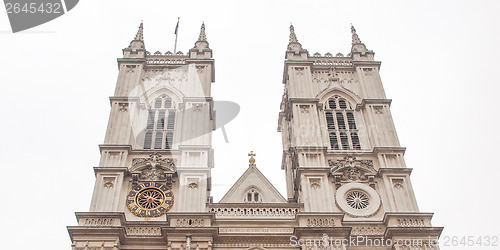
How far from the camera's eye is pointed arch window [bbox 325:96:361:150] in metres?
Result: 32.9

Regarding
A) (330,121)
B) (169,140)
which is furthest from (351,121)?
(169,140)

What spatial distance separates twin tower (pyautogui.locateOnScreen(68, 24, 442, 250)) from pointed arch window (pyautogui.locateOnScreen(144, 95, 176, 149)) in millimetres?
64

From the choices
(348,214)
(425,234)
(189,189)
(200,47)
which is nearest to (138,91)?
(200,47)

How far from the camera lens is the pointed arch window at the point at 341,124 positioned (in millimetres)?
32938

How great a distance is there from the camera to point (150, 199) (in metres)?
29.6

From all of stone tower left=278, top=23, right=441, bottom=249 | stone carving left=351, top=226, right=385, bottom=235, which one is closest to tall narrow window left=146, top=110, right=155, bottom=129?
stone tower left=278, top=23, right=441, bottom=249

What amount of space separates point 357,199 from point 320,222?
2943 mm

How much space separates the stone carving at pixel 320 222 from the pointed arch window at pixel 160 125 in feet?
29.2

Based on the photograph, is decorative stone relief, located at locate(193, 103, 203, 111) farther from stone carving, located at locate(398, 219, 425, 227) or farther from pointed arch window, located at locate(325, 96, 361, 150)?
stone carving, located at locate(398, 219, 425, 227)

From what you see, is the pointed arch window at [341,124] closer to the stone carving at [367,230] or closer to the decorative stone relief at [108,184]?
the stone carving at [367,230]

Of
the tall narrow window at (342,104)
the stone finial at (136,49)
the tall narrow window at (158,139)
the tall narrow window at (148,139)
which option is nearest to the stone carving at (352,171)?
the tall narrow window at (342,104)

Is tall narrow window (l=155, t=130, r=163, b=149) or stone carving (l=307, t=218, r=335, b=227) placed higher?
tall narrow window (l=155, t=130, r=163, b=149)

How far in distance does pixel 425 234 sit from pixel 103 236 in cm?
1430

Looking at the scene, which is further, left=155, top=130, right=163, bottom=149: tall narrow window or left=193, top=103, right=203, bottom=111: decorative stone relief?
left=193, top=103, right=203, bottom=111: decorative stone relief
